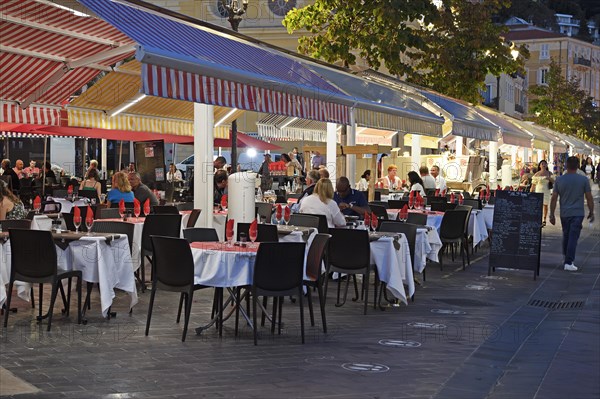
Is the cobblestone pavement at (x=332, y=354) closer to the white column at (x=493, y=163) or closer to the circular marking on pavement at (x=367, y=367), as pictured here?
the circular marking on pavement at (x=367, y=367)

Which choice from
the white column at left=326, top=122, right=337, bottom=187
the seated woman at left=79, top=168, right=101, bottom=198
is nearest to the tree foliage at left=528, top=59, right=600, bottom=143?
→ the white column at left=326, top=122, right=337, bottom=187

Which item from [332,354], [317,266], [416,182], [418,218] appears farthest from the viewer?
[416,182]

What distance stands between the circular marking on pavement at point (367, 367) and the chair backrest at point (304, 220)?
14.5 ft

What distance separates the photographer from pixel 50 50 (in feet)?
48.7

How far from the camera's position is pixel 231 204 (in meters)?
14.3

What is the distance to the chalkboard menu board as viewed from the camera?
15.0m

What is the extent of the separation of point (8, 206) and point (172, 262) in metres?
3.26

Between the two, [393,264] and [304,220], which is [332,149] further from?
[393,264]

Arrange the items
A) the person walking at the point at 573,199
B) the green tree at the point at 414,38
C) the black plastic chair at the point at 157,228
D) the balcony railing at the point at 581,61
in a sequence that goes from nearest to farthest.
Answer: the black plastic chair at the point at 157,228 → the person walking at the point at 573,199 → the green tree at the point at 414,38 → the balcony railing at the point at 581,61

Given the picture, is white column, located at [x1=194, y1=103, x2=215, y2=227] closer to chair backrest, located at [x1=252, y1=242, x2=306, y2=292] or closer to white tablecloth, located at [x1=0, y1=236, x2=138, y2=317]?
white tablecloth, located at [x1=0, y1=236, x2=138, y2=317]

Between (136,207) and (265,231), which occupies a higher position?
(136,207)

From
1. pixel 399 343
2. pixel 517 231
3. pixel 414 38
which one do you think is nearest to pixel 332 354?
pixel 399 343

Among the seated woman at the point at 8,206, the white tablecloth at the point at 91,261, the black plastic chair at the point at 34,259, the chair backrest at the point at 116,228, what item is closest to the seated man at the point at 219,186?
the seated woman at the point at 8,206

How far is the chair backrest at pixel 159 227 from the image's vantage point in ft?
40.1
